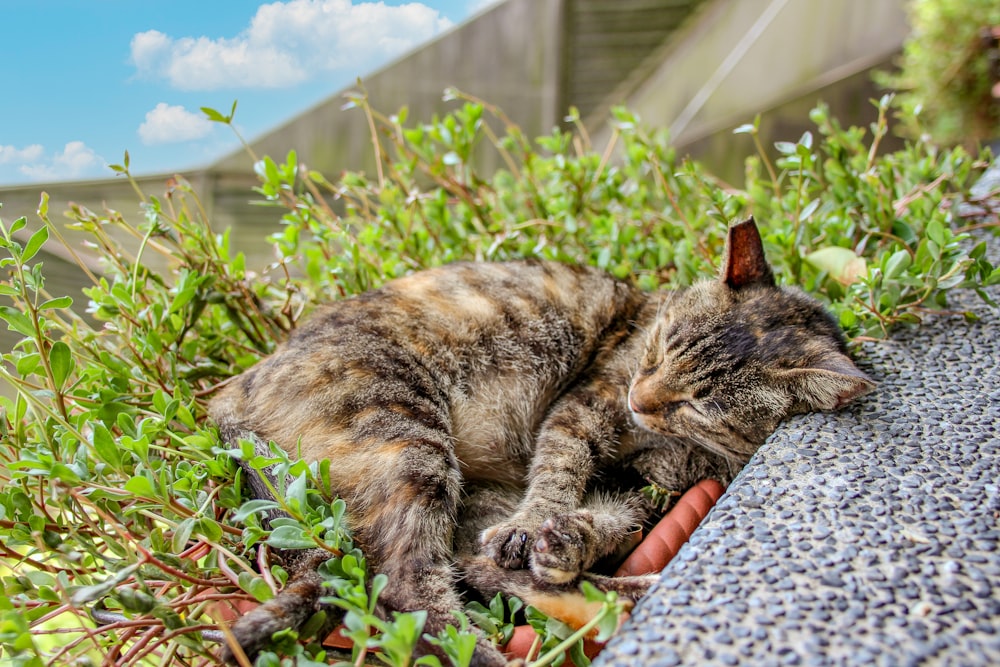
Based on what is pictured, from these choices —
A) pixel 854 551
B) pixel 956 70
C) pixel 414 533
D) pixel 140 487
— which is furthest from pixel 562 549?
pixel 956 70

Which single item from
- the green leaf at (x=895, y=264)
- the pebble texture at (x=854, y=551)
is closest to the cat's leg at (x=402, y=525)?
the pebble texture at (x=854, y=551)

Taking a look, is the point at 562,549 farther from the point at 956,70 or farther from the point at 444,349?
the point at 956,70

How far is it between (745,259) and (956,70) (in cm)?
261

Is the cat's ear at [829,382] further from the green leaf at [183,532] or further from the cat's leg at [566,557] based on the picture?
the green leaf at [183,532]

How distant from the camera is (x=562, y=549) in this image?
109 cm

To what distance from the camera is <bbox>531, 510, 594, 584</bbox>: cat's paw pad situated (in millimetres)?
1071

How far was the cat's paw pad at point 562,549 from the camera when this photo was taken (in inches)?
42.2

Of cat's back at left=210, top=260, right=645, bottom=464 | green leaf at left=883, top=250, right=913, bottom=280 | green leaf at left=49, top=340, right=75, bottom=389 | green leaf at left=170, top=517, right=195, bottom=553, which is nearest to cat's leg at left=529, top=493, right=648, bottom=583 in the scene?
cat's back at left=210, top=260, right=645, bottom=464

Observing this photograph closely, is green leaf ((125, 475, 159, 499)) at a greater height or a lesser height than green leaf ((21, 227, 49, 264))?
lesser

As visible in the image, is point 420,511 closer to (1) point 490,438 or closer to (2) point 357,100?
(1) point 490,438

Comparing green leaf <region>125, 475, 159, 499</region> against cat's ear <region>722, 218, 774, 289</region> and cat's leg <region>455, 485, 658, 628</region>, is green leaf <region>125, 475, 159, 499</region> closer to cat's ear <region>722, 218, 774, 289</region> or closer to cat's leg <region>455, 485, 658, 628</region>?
cat's leg <region>455, 485, 658, 628</region>

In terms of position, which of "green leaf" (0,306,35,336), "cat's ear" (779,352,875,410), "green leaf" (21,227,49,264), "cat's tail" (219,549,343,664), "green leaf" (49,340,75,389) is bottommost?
"cat's tail" (219,549,343,664)

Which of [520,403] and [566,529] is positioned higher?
[520,403]

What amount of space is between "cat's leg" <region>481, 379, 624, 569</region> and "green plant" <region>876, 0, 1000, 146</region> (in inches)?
102
